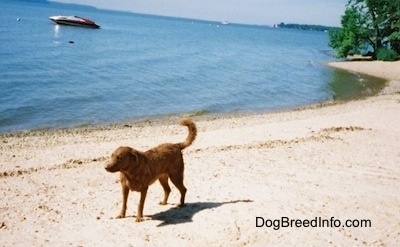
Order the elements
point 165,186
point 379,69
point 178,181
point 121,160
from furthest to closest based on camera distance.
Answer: point 379,69, point 165,186, point 178,181, point 121,160

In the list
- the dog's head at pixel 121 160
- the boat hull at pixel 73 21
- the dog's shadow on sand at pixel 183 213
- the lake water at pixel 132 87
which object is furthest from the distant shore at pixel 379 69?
the boat hull at pixel 73 21

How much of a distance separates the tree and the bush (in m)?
2.07

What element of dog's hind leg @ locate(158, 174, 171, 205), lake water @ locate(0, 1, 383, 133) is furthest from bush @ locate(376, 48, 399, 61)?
dog's hind leg @ locate(158, 174, 171, 205)

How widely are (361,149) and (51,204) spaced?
10.6 meters

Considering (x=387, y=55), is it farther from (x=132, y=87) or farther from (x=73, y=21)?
(x=73, y=21)

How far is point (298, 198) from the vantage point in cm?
970

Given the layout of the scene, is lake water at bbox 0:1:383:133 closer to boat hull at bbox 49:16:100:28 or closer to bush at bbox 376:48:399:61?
bush at bbox 376:48:399:61

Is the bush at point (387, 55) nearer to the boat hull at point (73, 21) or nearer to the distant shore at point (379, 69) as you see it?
the distant shore at point (379, 69)

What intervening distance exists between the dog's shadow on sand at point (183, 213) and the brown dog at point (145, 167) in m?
0.25

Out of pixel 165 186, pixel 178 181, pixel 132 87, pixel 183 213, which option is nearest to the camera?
pixel 183 213

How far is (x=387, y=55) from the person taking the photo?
2324 inches

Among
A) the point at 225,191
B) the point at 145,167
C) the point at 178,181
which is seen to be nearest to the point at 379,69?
the point at 225,191

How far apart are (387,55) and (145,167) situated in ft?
195

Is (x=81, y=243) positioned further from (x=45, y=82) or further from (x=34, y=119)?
(x=45, y=82)
